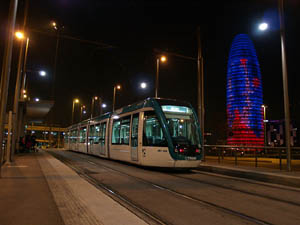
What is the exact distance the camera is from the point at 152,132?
41.8ft

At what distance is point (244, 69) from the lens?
124875 millimetres

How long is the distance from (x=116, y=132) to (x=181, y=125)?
5460mm

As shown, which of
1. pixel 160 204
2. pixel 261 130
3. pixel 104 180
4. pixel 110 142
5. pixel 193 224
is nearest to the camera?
pixel 193 224

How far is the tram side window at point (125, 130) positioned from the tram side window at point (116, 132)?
58 cm

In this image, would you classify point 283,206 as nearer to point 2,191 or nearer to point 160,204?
point 160,204

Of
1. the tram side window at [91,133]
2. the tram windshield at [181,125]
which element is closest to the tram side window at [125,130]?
the tram windshield at [181,125]

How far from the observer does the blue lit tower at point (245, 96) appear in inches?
4742

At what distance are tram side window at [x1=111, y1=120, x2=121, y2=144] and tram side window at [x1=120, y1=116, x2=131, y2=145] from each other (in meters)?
0.58

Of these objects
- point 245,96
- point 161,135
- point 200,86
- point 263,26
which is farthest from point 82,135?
point 245,96

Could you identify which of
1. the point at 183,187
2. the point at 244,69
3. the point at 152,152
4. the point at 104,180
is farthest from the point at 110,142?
the point at 244,69

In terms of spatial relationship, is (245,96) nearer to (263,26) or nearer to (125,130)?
(263,26)

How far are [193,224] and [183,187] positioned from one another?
152 inches

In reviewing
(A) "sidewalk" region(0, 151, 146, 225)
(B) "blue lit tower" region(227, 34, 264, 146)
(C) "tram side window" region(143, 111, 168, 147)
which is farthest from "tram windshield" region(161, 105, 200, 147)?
(B) "blue lit tower" region(227, 34, 264, 146)

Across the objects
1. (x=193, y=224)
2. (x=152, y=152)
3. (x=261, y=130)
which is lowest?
(x=193, y=224)
